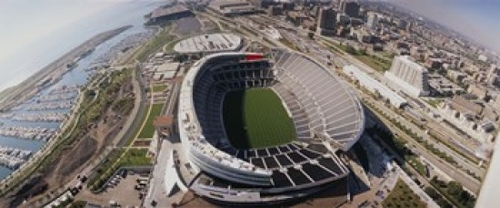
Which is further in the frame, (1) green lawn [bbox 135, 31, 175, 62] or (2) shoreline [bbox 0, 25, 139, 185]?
(1) green lawn [bbox 135, 31, 175, 62]

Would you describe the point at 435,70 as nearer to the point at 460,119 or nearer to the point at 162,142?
the point at 460,119

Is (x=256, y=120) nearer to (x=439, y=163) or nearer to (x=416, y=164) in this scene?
(x=416, y=164)

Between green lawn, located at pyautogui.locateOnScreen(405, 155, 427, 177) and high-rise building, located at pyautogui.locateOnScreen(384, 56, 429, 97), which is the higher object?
high-rise building, located at pyautogui.locateOnScreen(384, 56, 429, 97)

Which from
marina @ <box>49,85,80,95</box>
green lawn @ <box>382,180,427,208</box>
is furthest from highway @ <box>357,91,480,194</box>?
marina @ <box>49,85,80,95</box>

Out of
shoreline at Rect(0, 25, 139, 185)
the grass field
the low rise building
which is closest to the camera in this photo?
the grass field

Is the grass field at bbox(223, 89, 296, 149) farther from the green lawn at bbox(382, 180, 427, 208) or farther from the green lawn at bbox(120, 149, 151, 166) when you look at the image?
the green lawn at bbox(382, 180, 427, 208)

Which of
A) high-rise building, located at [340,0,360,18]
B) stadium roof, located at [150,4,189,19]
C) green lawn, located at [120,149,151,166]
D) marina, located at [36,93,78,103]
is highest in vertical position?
stadium roof, located at [150,4,189,19]

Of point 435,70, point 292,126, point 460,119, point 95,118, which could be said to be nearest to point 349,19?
point 435,70

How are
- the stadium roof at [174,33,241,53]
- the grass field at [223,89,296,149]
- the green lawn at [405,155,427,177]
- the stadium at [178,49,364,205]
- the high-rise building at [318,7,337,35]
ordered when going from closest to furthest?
the stadium at [178,49,364,205], the green lawn at [405,155,427,177], the grass field at [223,89,296,149], the stadium roof at [174,33,241,53], the high-rise building at [318,7,337,35]
